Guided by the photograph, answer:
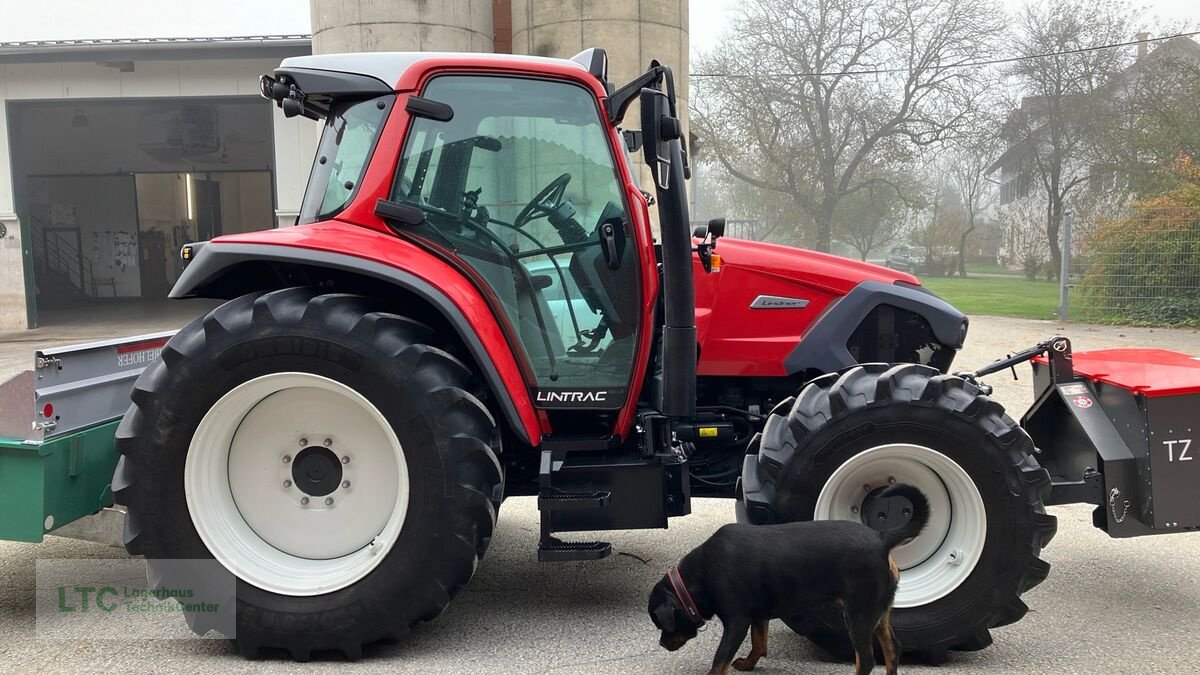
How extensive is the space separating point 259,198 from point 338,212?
26160mm

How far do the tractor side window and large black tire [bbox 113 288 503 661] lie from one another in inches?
18.5

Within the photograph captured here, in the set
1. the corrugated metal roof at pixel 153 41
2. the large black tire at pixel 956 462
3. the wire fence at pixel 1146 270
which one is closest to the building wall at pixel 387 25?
the corrugated metal roof at pixel 153 41

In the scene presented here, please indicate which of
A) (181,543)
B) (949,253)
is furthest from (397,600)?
(949,253)

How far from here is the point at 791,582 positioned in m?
2.88

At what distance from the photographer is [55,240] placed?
2484cm

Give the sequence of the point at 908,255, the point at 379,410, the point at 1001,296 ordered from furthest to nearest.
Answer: the point at 908,255 < the point at 1001,296 < the point at 379,410

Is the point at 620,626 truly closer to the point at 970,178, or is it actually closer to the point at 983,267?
the point at 970,178

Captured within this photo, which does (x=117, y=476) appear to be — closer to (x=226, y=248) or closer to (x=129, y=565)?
(x=226, y=248)

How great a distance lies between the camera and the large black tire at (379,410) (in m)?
3.12

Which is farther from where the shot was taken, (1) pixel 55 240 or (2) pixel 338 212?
(1) pixel 55 240

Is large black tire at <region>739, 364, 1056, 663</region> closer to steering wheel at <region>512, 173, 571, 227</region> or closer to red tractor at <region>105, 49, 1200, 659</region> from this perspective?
red tractor at <region>105, 49, 1200, 659</region>

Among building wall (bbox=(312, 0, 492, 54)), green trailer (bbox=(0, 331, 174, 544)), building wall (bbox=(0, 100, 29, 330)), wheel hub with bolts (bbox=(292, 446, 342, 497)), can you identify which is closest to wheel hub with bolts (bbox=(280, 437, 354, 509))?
wheel hub with bolts (bbox=(292, 446, 342, 497))

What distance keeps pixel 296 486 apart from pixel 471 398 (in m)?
0.85

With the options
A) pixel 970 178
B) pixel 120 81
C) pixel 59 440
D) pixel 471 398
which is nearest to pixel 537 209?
pixel 471 398
